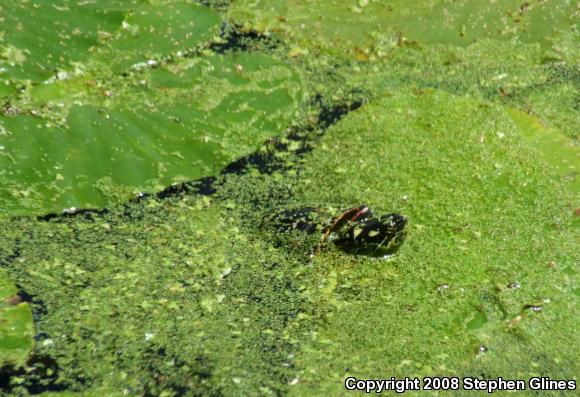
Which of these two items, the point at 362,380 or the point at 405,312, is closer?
the point at 362,380

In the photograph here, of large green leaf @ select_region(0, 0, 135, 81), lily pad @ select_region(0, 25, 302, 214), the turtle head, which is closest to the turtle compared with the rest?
the turtle head

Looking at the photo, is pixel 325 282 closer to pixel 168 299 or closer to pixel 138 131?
pixel 168 299

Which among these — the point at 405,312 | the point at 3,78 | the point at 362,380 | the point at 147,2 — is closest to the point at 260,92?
the point at 147,2

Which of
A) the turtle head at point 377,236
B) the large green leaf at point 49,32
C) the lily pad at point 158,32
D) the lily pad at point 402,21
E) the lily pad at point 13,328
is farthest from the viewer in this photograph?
the lily pad at point 402,21

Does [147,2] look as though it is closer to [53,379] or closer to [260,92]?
[260,92]

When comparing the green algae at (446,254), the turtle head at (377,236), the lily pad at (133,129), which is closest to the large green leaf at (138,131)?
the lily pad at (133,129)

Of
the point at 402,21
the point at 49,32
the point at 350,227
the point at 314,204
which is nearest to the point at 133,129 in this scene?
the point at 49,32

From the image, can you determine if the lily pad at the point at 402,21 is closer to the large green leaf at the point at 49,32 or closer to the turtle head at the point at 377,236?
the large green leaf at the point at 49,32

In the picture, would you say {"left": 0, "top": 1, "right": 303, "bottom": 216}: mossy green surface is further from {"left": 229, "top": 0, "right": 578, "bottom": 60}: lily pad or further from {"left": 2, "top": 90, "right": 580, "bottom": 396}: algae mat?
{"left": 229, "top": 0, "right": 578, "bottom": 60}: lily pad
